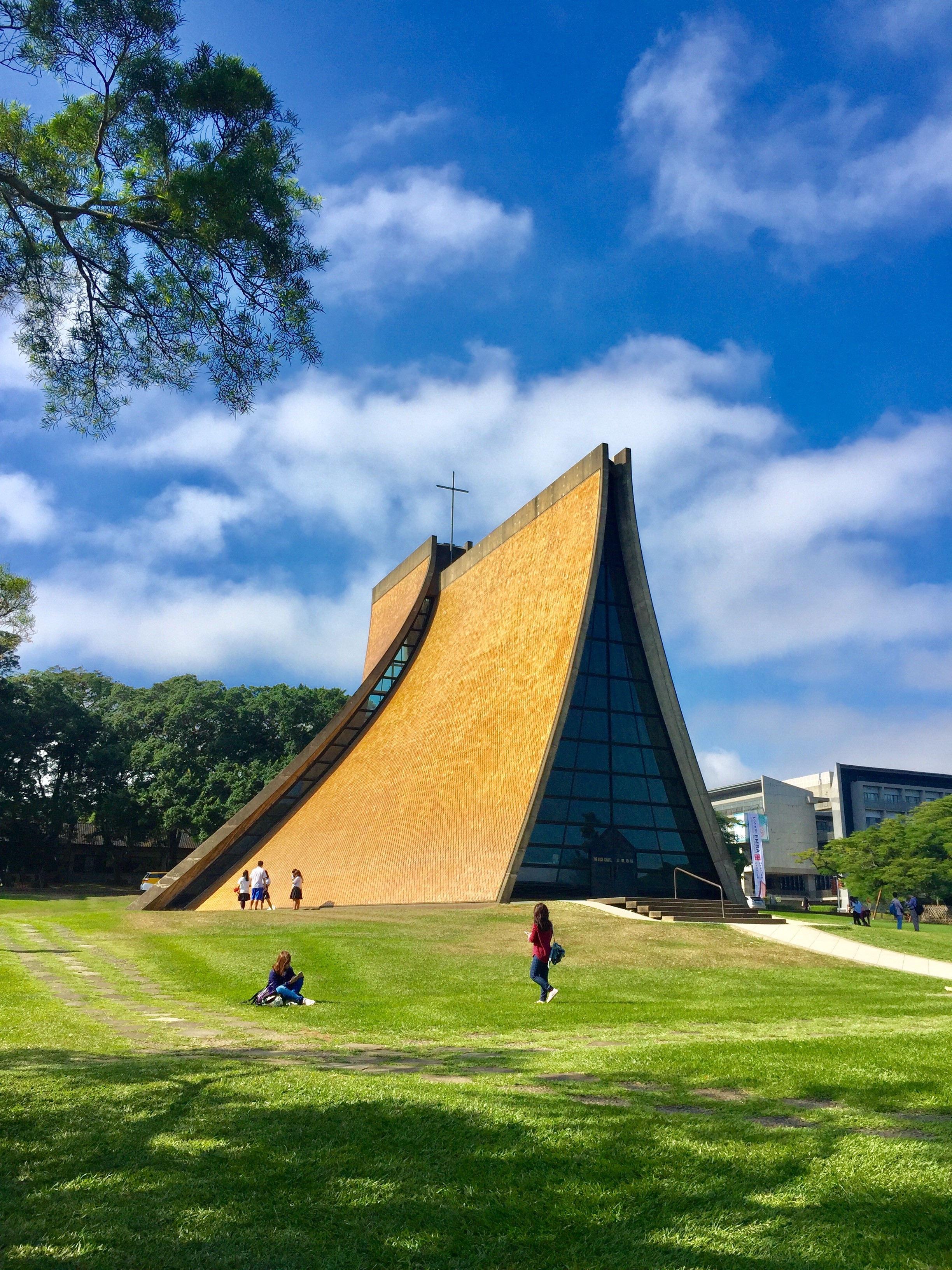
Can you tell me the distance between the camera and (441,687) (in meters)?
30.1

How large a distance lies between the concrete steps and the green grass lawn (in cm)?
1240

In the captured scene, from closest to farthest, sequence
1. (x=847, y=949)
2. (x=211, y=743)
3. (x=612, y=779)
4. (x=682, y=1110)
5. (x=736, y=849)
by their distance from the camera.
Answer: (x=682, y=1110), (x=847, y=949), (x=612, y=779), (x=736, y=849), (x=211, y=743)

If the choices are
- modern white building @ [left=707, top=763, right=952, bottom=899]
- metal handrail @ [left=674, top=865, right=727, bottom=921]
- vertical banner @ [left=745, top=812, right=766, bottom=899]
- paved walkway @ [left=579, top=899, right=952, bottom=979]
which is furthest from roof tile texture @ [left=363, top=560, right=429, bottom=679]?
modern white building @ [left=707, top=763, right=952, bottom=899]

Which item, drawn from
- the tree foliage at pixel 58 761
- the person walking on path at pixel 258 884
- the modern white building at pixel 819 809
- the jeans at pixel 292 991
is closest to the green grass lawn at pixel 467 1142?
the jeans at pixel 292 991

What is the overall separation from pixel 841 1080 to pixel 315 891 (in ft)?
74.3

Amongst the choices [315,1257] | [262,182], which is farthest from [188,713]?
[315,1257]

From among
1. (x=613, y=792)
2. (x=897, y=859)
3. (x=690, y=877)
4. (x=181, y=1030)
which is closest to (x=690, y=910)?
(x=690, y=877)

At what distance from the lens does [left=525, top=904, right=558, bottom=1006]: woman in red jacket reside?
1171 centimetres

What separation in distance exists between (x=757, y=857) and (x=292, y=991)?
32428 millimetres

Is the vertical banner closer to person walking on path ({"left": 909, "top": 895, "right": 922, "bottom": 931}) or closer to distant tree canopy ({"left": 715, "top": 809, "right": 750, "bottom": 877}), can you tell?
distant tree canopy ({"left": 715, "top": 809, "right": 750, "bottom": 877})

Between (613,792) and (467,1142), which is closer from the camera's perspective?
(467,1142)

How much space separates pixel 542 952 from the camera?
11758 millimetres

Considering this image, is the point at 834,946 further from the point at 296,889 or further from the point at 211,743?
the point at 211,743

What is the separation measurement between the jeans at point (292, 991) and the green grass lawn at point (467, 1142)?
0.86 m
